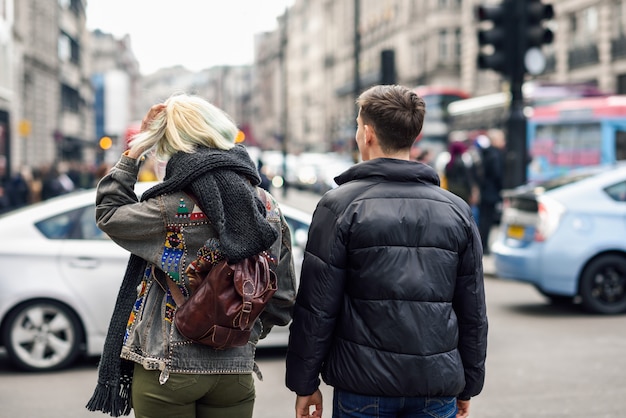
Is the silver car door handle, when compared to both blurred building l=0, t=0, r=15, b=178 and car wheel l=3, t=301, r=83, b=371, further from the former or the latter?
blurred building l=0, t=0, r=15, b=178

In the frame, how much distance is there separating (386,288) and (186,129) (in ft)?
2.69

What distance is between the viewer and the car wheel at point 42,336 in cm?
729

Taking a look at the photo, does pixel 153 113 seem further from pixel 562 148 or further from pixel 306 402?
pixel 562 148

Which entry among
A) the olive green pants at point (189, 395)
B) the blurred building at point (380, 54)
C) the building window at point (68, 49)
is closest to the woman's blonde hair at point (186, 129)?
the olive green pants at point (189, 395)

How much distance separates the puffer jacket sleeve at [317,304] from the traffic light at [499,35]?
32.7 ft

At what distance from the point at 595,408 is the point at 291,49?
12414 cm

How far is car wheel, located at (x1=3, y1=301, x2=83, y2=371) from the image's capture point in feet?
23.9

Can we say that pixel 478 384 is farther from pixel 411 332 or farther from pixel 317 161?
pixel 317 161

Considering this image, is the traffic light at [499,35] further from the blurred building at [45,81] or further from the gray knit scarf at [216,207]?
the blurred building at [45,81]

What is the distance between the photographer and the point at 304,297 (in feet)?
10.4

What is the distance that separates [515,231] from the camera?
1047 cm

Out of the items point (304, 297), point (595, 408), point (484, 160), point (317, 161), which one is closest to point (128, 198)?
point (304, 297)

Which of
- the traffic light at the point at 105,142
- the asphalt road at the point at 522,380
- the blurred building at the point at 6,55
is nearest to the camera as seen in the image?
the asphalt road at the point at 522,380

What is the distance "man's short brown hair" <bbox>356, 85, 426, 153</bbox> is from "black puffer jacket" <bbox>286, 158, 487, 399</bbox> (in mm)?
77
